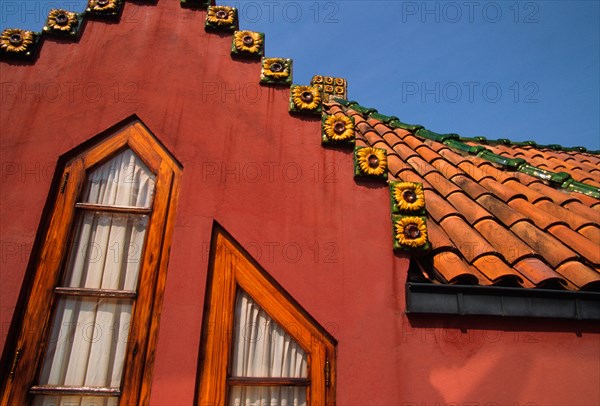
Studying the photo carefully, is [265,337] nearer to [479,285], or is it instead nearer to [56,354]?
[56,354]

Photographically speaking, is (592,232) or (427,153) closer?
(592,232)

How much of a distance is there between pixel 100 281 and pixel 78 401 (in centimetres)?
79

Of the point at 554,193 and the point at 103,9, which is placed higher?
the point at 103,9

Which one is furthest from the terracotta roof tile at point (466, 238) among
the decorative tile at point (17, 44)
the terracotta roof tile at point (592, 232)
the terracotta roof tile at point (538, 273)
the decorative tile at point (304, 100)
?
the decorative tile at point (17, 44)

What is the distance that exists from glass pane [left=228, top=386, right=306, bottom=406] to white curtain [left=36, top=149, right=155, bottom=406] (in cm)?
80

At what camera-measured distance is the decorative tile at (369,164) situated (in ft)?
11.1

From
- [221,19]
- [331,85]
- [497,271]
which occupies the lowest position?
[497,271]

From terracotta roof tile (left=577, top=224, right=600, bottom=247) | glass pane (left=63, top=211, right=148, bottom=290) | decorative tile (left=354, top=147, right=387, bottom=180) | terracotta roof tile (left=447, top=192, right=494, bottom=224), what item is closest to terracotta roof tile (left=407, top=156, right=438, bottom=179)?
terracotta roof tile (left=447, top=192, right=494, bottom=224)

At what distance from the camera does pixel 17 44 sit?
139 inches

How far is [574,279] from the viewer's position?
3336 mm

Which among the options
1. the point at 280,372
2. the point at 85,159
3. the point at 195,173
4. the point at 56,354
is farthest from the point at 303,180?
the point at 56,354

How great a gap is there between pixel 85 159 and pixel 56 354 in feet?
4.81

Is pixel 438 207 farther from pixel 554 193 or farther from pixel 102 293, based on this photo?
pixel 102 293

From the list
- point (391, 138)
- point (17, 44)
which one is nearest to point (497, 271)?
point (391, 138)
